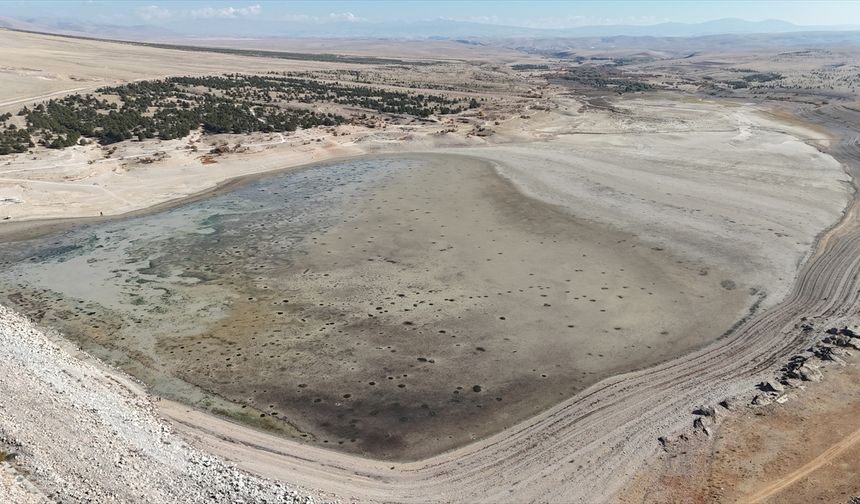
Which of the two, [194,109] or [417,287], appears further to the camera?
[194,109]

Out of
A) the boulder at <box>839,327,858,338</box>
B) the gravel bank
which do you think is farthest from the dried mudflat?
the boulder at <box>839,327,858,338</box>

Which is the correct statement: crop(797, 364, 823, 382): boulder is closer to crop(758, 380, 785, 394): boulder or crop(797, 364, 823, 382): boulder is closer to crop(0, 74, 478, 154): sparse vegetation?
crop(758, 380, 785, 394): boulder

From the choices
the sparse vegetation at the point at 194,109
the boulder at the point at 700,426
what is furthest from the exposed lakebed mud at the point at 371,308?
the sparse vegetation at the point at 194,109

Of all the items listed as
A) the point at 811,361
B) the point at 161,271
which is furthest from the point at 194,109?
the point at 811,361

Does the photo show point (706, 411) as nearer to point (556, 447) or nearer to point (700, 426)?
point (700, 426)

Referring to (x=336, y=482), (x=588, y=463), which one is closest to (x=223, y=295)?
(x=336, y=482)

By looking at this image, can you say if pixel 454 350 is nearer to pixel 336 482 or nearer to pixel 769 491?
pixel 336 482

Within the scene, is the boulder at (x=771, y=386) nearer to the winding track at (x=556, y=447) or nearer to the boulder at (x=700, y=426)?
the winding track at (x=556, y=447)
